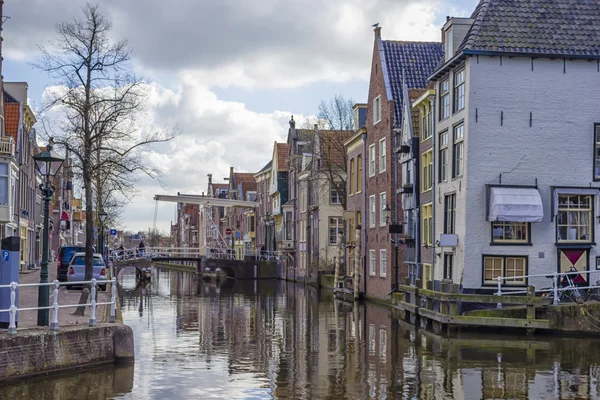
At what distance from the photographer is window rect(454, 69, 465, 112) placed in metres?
29.5

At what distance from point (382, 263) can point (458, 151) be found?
12389 mm

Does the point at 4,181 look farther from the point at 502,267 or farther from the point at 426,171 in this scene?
the point at 502,267

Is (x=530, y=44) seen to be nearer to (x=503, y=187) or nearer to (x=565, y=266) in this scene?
(x=503, y=187)

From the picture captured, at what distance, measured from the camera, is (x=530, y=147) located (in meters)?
28.6

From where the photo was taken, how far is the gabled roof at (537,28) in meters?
28.5

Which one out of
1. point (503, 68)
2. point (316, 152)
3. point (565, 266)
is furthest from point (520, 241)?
point (316, 152)

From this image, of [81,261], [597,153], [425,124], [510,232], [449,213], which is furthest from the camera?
[81,261]

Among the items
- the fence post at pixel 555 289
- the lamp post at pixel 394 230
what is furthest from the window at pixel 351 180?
the fence post at pixel 555 289

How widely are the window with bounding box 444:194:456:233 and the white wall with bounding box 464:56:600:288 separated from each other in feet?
6.55

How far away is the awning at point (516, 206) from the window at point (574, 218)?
3.80 feet

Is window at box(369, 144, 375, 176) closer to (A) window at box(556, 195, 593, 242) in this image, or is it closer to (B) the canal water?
(B) the canal water

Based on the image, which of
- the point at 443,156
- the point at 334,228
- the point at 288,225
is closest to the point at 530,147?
the point at 443,156

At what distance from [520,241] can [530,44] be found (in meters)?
6.71

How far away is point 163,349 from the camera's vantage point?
21.8 metres
